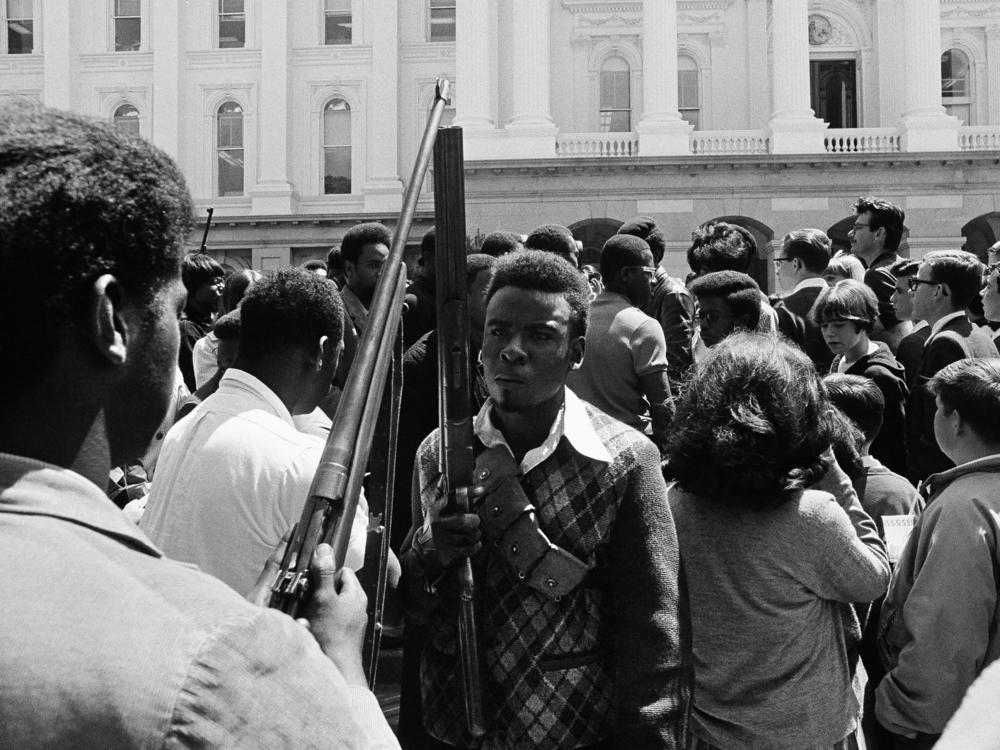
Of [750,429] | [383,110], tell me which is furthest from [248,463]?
[383,110]

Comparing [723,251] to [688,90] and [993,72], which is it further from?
[993,72]

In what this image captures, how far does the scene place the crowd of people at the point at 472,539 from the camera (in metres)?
1.26

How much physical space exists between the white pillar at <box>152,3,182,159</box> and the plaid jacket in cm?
3451

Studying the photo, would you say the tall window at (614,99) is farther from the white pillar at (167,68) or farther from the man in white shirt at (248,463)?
the man in white shirt at (248,463)

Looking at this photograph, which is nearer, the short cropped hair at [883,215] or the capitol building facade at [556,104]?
the short cropped hair at [883,215]

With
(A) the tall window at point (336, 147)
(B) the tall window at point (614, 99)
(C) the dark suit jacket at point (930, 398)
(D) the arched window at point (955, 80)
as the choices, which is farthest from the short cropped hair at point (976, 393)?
(A) the tall window at point (336, 147)

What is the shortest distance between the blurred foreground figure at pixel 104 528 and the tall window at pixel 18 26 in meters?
39.0

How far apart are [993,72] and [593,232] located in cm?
1279

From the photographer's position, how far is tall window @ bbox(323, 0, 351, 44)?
119 ft

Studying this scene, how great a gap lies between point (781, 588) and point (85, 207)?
2380 millimetres

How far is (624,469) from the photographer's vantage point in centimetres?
295

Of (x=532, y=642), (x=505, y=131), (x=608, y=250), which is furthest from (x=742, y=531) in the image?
(x=505, y=131)

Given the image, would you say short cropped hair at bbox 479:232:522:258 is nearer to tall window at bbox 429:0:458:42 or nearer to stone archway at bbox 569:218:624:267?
stone archway at bbox 569:218:624:267

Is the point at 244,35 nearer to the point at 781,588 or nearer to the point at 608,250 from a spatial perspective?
the point at 608,250
